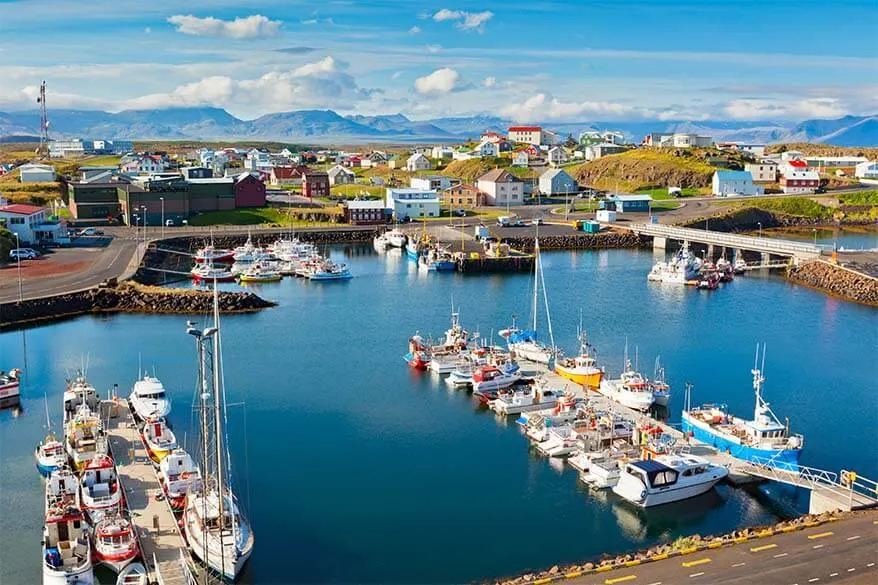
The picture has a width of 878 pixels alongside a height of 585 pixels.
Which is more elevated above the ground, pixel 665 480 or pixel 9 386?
pixel 9 386

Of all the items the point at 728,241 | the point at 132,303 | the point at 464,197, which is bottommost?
the point at 132,303

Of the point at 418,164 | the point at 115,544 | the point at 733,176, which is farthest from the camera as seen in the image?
the point at 418,164

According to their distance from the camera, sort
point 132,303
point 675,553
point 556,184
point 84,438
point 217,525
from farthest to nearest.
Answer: point 556,184 → point 132,303 → point 84,438 → point 217,525 → point 675,553

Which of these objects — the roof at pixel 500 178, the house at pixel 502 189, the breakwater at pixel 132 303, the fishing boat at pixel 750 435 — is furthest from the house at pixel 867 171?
the fishing boat at pixel 750 435

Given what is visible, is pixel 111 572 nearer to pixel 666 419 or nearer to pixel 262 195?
pixel 666 419

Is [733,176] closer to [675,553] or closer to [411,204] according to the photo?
[411,204]

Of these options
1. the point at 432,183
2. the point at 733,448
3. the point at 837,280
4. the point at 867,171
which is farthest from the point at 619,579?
the point at 867,171

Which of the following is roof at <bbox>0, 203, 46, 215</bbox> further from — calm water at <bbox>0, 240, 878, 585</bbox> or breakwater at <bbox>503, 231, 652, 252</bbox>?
breakwater at <bbox>503, 231, 652, 252</bbox>

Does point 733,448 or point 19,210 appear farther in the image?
point 19,210
